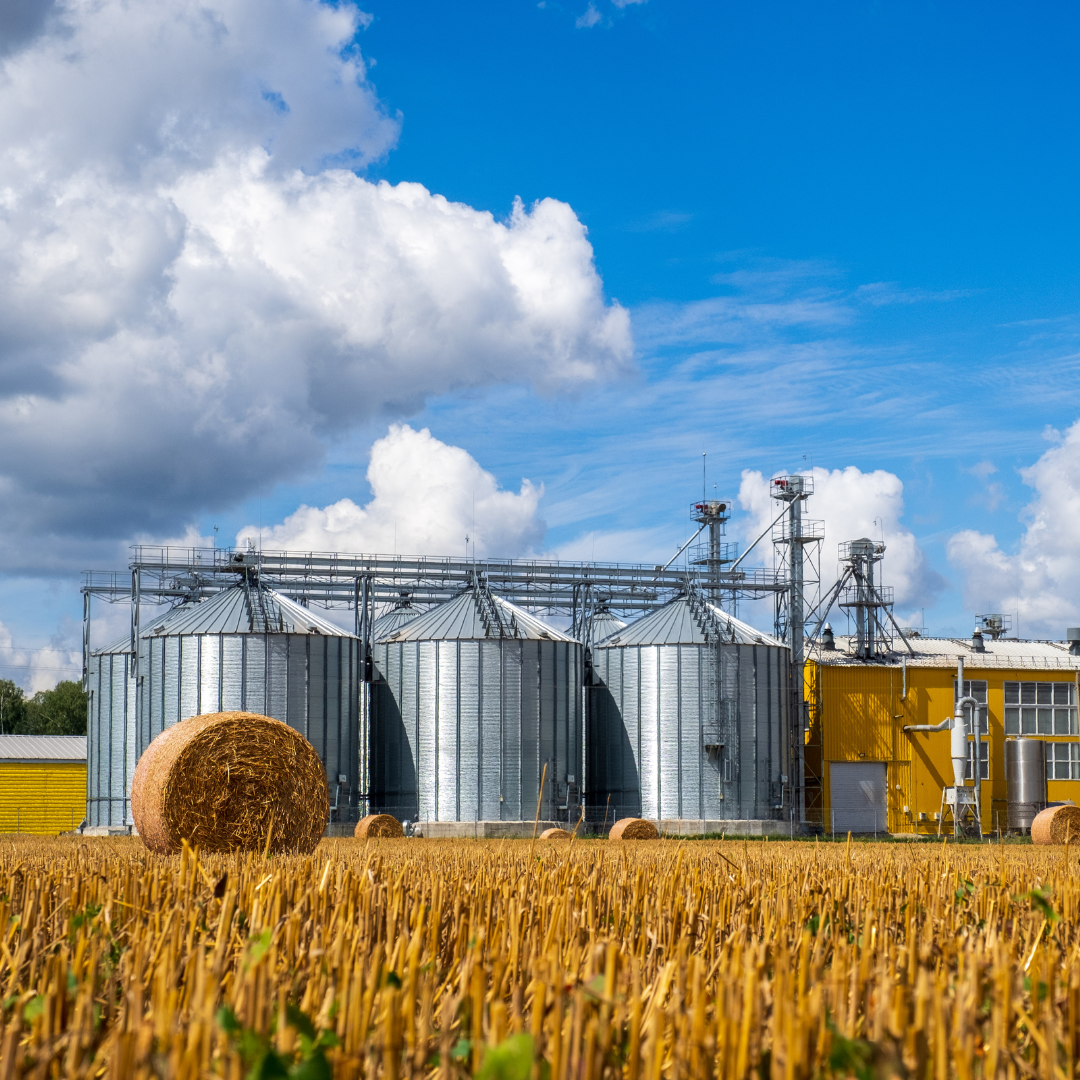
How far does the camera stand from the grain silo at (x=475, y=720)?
4006 cm

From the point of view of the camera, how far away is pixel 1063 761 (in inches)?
1930

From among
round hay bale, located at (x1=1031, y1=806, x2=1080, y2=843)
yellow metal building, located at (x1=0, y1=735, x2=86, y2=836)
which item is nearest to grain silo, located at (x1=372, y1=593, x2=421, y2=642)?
yellow metal building, located at (x1=0, y1=735, x2=86, y2=836)

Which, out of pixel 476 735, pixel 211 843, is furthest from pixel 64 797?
pixel 211 843

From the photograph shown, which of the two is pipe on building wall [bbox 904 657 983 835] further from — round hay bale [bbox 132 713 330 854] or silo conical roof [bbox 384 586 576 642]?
round hay bale [bbox 132 713 330 854]

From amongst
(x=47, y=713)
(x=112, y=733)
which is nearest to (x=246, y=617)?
(x=112, y=733)

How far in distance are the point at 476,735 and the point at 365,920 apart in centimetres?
3601

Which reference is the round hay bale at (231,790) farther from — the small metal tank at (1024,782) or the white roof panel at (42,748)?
the small metal tank at (1024,782)

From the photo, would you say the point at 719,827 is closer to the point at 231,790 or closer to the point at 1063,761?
the point at 1063,761

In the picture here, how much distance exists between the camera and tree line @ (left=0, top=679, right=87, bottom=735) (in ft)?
273

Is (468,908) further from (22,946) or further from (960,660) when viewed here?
(960,660)

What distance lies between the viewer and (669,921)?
526 centimetres

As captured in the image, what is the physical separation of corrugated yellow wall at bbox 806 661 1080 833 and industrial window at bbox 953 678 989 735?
41 centimetres

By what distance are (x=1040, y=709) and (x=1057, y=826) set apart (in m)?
20.5

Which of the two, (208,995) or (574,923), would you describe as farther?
(574,923)
